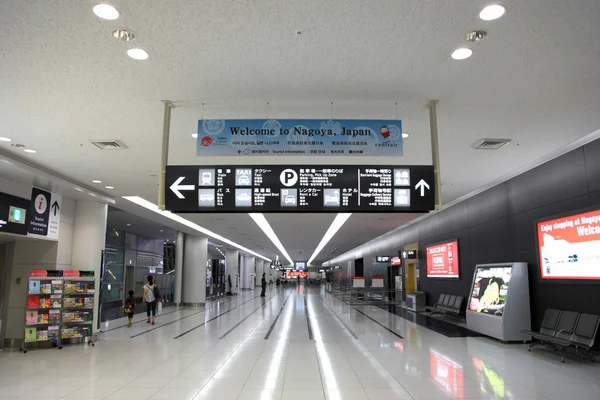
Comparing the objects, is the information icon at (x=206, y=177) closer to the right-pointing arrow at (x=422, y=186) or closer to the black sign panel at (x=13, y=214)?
the right-pointing arrow at (x=422, y=186)

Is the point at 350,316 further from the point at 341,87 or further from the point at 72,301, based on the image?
the point at 341,87

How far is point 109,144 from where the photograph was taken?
6559 mm

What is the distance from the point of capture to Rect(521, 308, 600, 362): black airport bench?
675 centimetres

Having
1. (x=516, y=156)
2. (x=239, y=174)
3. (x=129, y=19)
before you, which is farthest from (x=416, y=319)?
(x=129, y=19)

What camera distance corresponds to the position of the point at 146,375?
627 cm

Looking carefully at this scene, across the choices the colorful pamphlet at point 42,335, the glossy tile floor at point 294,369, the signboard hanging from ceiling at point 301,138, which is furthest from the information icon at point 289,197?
the colorful pamphlet at point 42,335

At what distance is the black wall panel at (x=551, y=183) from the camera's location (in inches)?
291

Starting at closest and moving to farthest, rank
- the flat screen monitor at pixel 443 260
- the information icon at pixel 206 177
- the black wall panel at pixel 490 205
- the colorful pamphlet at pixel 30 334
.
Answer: the information icon at pixel 206 177 → the colorful pamphlet at pixel 30 334 → the black wall panel at pixel 490 205 → the flat screen monitor at pixel 443 260

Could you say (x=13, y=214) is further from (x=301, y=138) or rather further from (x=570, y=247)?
(x=570, y=247)

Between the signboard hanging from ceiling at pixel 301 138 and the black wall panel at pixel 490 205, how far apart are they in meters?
6.05

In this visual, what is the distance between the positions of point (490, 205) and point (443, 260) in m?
3.83

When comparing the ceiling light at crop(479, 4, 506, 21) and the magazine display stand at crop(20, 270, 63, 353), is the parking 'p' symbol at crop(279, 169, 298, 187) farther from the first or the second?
the magazine display stand at crop(20, 270, 63, 353)

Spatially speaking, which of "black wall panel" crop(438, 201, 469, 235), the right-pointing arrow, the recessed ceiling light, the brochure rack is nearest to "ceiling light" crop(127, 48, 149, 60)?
the recessed ceiling light

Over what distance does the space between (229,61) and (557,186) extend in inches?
270
